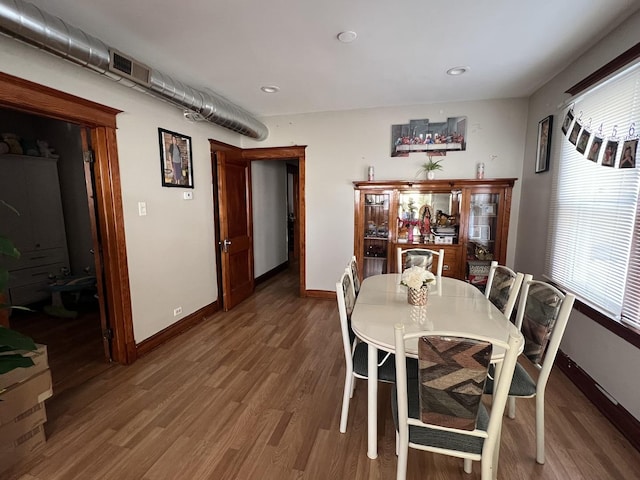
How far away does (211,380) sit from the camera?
7.82 feet

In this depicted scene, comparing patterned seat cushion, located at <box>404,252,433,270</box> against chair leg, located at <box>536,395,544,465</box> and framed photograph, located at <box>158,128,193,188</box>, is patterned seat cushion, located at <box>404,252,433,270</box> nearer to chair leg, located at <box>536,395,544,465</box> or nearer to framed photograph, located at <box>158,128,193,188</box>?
chair leg, located at <box>536,395,544,465</box>

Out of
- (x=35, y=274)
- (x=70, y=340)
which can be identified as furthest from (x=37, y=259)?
(x=70, y=340)

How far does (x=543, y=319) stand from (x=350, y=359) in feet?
3.58

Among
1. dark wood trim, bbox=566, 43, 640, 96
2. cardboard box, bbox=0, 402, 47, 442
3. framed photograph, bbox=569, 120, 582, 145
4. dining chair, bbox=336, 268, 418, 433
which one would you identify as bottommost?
cardboard box, bbox=0, 402, 47, 442

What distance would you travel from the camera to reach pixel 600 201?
2.17 metres

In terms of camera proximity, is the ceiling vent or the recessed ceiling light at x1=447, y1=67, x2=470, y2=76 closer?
the ceiling vent

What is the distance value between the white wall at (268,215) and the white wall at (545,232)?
3.61 metres

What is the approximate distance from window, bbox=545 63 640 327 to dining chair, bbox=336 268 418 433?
1.54 m

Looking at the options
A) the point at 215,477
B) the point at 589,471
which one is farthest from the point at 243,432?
the point at 589,471

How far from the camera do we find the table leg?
60.8 inches

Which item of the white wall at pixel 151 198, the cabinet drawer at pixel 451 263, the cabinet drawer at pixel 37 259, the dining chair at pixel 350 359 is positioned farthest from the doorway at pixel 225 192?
the cabinet drawer at pixel 37 259

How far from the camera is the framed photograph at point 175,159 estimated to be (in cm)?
289

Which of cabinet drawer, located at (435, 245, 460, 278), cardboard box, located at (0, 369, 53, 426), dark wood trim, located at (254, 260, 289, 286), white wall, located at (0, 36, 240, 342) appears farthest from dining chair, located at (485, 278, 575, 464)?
dark wood trim, located at (254, 260, 289, 286)

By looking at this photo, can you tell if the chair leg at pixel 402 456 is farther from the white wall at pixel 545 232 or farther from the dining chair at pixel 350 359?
the white wall at pixel 545 232
